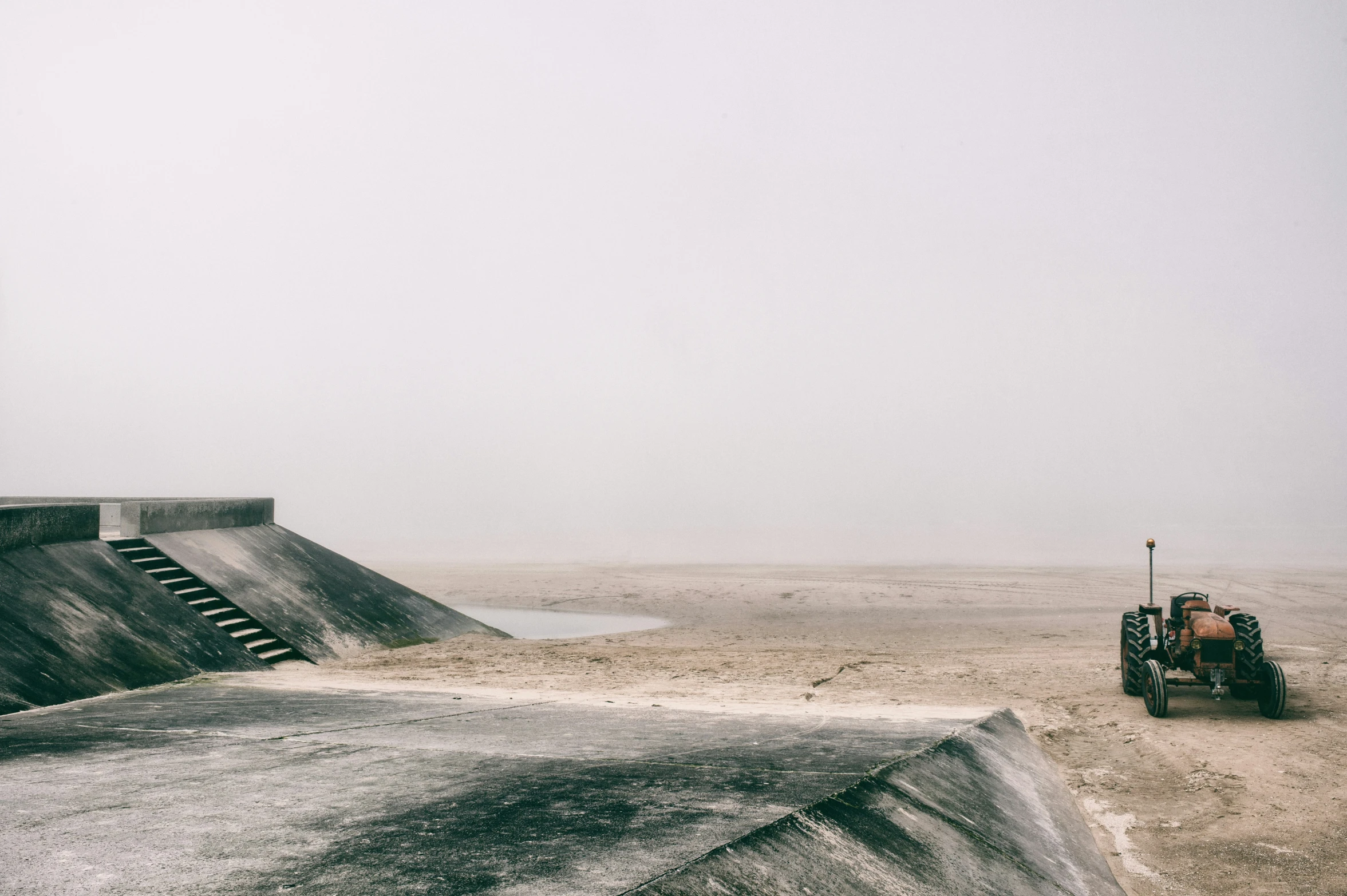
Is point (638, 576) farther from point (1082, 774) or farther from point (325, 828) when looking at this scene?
point (325, 828)

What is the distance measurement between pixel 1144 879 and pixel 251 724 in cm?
715

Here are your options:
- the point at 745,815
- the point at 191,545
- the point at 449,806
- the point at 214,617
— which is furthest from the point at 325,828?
the point at 191,545

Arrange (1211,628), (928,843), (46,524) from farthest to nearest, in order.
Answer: (46,524)
(1211,628)
(928,843)

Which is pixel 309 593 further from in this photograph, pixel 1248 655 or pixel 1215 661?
pixel 1248 655

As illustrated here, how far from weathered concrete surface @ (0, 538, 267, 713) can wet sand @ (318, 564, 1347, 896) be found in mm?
1618

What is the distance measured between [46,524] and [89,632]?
2.51 m

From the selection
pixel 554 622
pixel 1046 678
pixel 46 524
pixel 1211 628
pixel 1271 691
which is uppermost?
pixel 46 524

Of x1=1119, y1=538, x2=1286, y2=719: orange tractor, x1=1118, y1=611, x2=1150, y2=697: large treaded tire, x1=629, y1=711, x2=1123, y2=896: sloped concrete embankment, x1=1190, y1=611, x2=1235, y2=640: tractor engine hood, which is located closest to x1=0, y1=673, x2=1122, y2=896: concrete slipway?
x1=629, y1=711, x2=1123, y2=896: sloped concrete embankment

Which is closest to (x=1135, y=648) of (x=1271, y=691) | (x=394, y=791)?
(x=1271, y=691)

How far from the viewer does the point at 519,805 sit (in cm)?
549

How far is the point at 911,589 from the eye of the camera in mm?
26188

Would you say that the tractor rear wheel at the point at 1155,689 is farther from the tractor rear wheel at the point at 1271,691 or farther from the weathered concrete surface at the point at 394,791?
the weathered concrete surface at the point at 394,791

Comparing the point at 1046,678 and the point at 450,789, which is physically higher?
the point at 450,789

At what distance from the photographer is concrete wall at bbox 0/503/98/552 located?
11.8 metres
